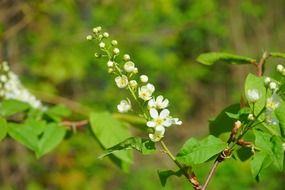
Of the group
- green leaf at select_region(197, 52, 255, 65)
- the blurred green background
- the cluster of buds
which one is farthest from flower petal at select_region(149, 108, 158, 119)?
the blurred green background

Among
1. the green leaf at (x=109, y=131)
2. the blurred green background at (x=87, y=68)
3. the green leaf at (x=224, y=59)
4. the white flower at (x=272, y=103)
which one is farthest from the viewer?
the blurred green background at (x=87, y=68)

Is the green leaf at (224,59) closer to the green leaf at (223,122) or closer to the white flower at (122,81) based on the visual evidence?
the green leaf at (223,122)

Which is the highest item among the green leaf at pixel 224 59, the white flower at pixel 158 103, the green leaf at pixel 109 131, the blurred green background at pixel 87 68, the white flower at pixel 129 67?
the white flower at pixel 129 67

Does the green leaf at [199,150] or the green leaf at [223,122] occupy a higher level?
the green leaf at [199,150]

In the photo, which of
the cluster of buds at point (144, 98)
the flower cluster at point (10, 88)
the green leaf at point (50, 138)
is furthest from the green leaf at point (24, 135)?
the cluster of buds at point (144, 98)

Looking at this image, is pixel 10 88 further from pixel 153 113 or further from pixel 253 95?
pixel 253 95

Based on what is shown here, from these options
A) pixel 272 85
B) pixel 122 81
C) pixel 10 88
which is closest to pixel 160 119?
pixel 122 81
